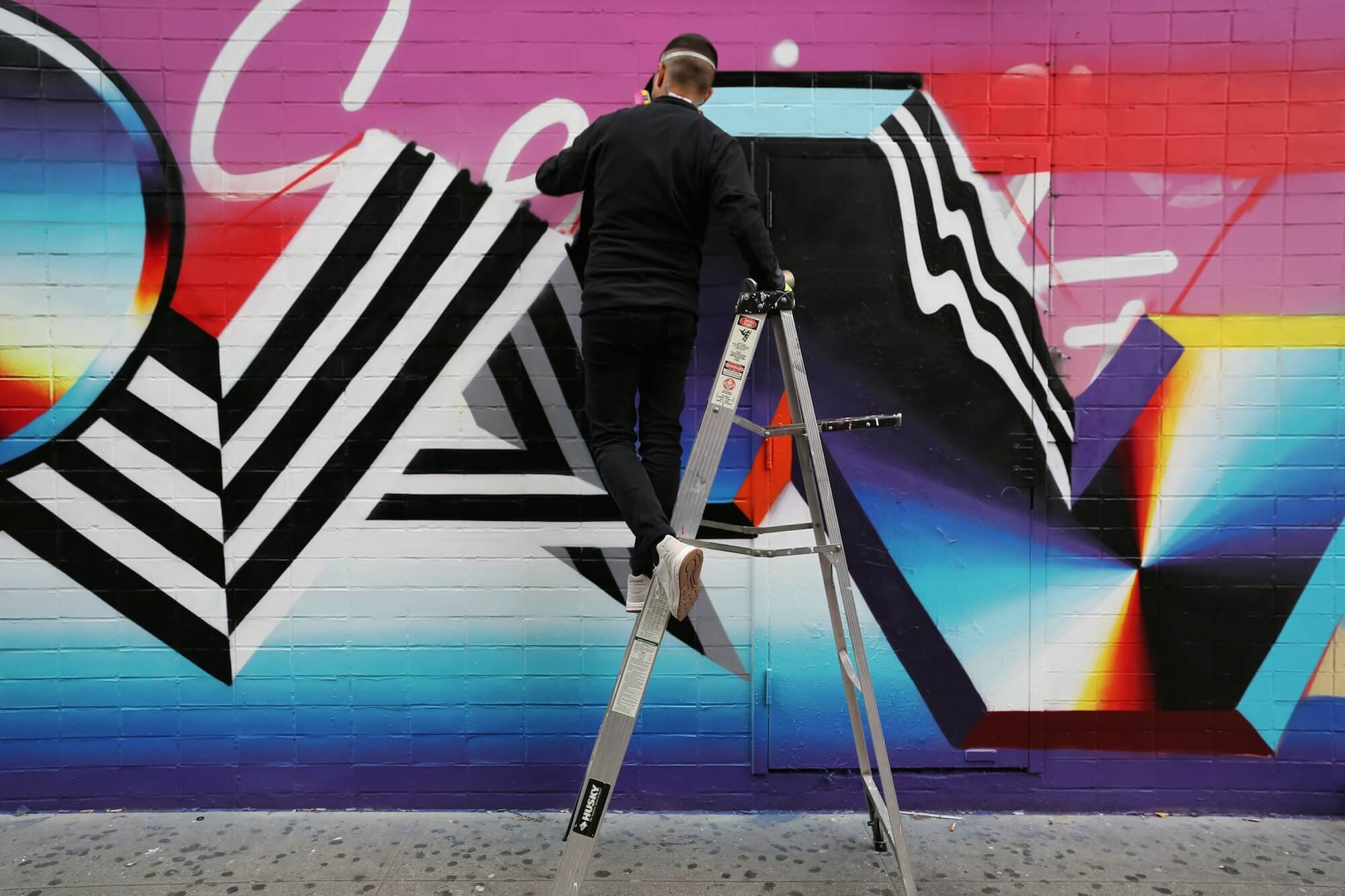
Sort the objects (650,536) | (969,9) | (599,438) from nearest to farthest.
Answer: (650,536), (599,438), (969,9)

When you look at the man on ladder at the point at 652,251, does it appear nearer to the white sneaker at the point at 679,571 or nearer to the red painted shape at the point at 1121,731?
the white sneaker at the point at 679,571

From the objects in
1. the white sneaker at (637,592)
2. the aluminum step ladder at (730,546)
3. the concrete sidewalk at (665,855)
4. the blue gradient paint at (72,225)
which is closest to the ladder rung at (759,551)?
the aluminum step ladder at (730,546)

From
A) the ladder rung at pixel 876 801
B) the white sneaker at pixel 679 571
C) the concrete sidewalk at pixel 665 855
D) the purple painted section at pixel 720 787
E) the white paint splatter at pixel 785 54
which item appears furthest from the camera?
the purple painted section at pixel 720 787

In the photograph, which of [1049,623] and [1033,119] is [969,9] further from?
[1049,623]

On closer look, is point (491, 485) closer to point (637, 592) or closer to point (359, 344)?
point (359, 344)

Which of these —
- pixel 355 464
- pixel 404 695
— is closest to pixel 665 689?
pixel 404 695

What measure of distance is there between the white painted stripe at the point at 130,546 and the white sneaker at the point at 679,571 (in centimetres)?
225

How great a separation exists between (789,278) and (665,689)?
185 cm

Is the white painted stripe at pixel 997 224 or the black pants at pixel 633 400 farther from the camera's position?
the white painted stripe at pixel 997 224

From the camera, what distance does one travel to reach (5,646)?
11.8ft

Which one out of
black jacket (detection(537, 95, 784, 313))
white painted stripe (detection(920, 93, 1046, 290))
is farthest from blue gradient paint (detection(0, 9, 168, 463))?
white painted stripe (detection(920, 93, 1046, 290))

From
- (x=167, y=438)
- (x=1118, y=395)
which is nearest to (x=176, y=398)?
(x=167, y=438)

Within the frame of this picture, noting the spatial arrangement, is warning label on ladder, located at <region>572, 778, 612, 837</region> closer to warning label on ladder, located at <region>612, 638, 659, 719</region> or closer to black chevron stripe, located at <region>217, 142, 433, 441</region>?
warning label on ladder, located at <region>612, 638, 659, 719</region>

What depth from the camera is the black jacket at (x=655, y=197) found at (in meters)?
2.74
